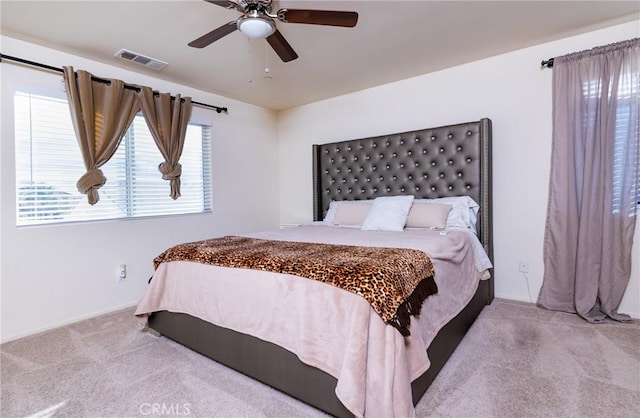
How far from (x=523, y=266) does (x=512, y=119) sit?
1.39 m

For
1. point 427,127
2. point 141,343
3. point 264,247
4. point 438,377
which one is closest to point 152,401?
point 141,343

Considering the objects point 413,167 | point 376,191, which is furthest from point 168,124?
point 413,167

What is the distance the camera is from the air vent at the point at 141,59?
9.18 ft

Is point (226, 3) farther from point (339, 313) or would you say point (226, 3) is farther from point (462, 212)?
point (462, 212)

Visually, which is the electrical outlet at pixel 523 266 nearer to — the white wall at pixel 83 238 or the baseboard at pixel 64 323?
the white wall at pixel 83 238

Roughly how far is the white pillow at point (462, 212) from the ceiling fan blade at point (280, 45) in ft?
6.32

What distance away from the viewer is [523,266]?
297 centimetres

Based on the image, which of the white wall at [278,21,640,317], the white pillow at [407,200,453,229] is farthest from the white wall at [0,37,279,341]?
the white pillow at [407,200,453,229]

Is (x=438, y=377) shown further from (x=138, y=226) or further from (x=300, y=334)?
(x=138, y=226)

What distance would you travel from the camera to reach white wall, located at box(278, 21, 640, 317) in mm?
2824

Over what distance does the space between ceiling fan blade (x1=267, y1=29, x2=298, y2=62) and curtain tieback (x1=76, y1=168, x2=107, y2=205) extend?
1.94m

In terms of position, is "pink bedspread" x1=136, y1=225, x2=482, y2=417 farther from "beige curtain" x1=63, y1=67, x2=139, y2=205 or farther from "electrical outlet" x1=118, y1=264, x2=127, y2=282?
"beige curtain" x1=63, y1=67, x2=139, y2=205

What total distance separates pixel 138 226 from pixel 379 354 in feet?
9.37

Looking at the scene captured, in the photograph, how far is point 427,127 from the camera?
3479mm
